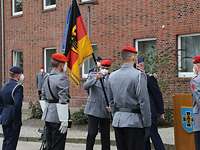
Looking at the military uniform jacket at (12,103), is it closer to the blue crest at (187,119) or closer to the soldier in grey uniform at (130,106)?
the soldier in grey uniform at (130,106)

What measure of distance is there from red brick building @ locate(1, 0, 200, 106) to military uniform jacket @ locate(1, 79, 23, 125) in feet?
24.5

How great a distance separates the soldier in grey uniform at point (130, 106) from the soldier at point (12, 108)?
234 centimetres

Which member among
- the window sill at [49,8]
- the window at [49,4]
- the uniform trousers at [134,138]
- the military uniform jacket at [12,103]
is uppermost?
the window at [49,4]

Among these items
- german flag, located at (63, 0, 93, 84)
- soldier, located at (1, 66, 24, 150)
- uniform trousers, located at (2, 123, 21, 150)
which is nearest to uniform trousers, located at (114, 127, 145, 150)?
soldier, located at (1, 66, 24, 150)

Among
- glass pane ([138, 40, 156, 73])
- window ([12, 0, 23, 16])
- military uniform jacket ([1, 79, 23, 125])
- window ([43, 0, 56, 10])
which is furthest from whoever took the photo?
window ([12, 0, 23, 16])

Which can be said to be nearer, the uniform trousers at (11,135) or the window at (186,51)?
the uniform trousers at (11,135)

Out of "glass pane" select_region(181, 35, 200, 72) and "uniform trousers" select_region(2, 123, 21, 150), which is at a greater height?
"glass pane" select_region(181, 35, 200, 72)

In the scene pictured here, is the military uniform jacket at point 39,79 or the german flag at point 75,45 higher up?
the german flag at point 75,45

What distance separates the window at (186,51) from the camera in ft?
58.9

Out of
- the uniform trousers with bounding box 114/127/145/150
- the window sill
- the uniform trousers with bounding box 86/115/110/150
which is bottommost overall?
the uniform trousers with bounding box 86/115/110/150

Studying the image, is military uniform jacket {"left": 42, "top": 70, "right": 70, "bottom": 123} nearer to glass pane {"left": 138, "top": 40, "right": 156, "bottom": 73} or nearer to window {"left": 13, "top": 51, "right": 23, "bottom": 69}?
glass pane {"left": 138, "top": 40, "right": 156, "bottom": 73}

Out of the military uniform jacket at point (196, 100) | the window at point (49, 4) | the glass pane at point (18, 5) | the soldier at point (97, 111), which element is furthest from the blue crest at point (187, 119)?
the glass pane at point (18, 5)

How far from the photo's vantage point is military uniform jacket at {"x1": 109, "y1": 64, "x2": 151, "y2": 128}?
718 cm

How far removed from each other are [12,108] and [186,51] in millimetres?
10189
